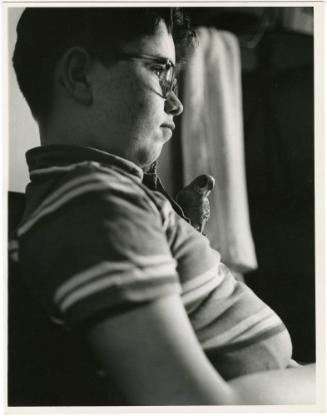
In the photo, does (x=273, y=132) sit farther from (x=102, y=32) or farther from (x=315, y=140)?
(x=102, y=32)

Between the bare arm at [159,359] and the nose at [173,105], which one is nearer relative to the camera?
the bare arm at [159,359]

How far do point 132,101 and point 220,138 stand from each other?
19 cm

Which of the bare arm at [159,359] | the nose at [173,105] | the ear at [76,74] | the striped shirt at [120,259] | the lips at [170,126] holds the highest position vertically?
the ear at [76,74]

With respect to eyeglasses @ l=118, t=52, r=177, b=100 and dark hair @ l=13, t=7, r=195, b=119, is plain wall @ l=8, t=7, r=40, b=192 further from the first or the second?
eyeglasses @ l=118, t=52, r=177, b=100

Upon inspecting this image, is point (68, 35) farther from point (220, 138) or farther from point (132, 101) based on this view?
point (220, 138)

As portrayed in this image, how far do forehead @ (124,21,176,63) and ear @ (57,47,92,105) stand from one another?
7 cm

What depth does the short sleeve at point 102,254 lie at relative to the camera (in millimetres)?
670

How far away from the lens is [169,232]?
76 centimetres

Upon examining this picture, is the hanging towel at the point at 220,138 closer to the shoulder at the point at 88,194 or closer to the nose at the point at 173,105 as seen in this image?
the nose at the point at 173,105

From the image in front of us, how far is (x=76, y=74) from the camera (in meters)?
0.80

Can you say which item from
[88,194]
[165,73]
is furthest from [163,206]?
[165,73]

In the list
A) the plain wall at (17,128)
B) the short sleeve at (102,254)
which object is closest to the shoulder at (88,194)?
the short sleeve at (102,254)

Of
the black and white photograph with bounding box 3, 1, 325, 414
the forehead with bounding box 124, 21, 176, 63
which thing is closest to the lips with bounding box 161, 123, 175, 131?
the black and white photograph with bounding box 3, 1, 325, 414
